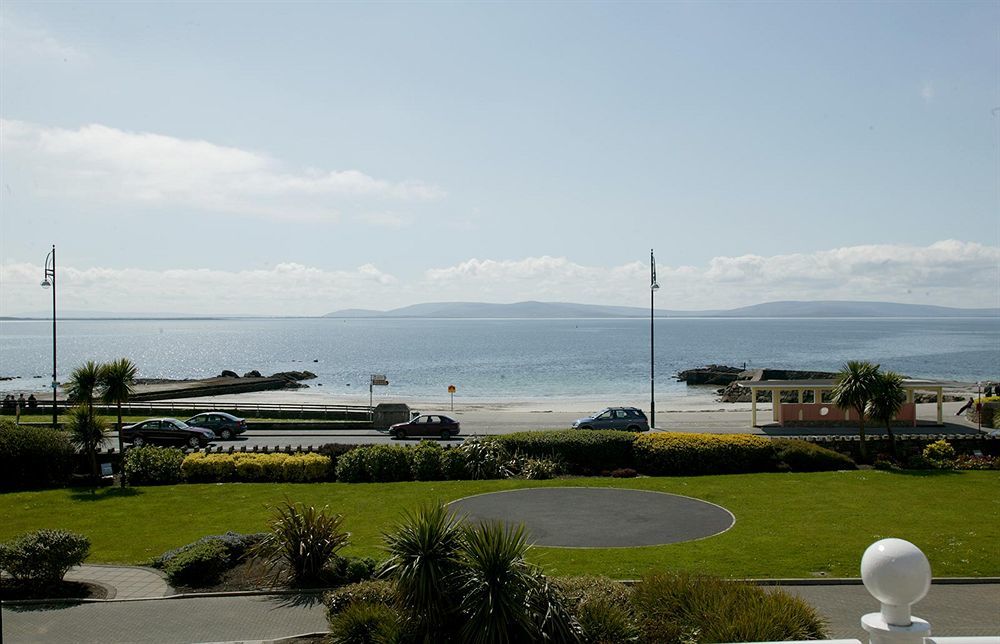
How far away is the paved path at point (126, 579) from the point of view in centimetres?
1361

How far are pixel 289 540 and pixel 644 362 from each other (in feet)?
409

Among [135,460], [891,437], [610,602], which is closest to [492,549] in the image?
[610,602]

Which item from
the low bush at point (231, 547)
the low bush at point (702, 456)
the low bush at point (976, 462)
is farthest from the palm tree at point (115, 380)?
the low bush at point (976, 462)

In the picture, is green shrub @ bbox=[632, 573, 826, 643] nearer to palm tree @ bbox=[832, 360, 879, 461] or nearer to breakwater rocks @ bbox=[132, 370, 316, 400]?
palm tree @ bbox=[832, 360, 879, 461]

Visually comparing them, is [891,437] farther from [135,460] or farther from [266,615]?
[135,460]

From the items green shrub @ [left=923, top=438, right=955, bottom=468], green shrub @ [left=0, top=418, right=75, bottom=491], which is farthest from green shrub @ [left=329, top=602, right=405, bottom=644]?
green shrub @ [left=923, top=438, right=955, bottom=468]

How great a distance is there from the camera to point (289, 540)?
1419 centimetres

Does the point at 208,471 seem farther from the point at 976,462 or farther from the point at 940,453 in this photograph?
the point at 976,462

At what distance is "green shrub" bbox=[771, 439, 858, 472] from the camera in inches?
1024

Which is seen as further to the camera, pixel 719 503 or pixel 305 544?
pixel 719 503

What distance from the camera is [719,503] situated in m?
20.6

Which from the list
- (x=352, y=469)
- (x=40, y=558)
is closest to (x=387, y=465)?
(x=352, y=469)

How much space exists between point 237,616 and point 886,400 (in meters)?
23.7

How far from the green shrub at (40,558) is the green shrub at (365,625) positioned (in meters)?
6.31
